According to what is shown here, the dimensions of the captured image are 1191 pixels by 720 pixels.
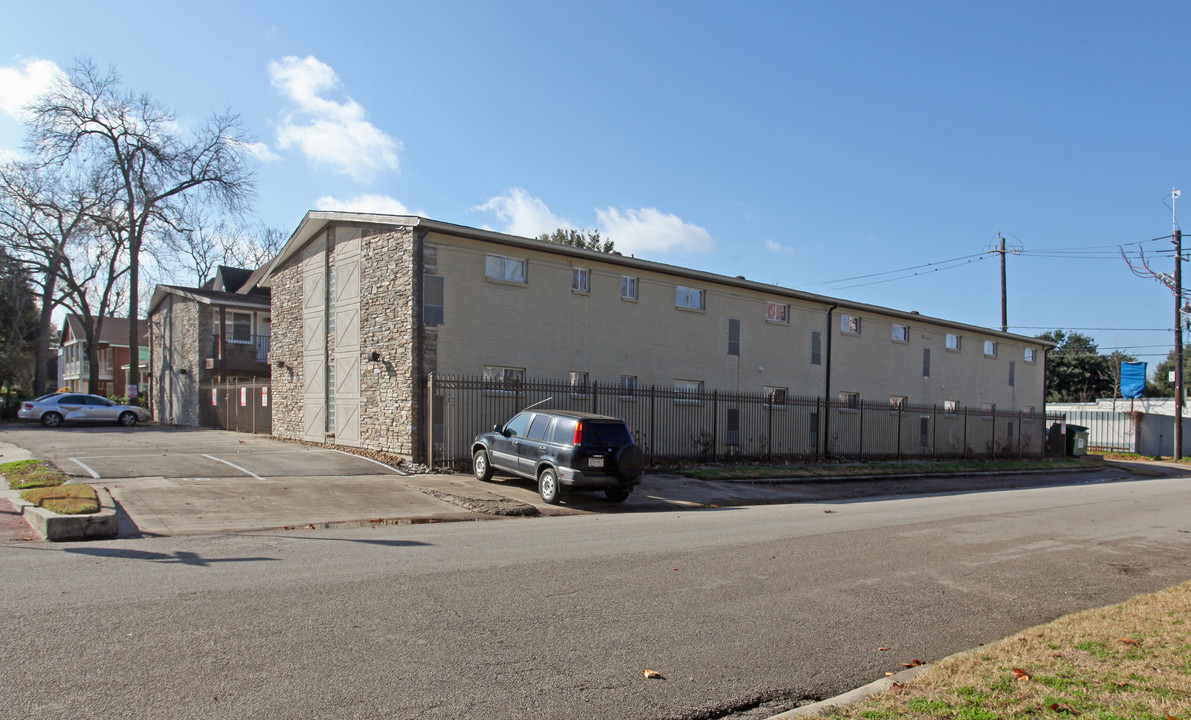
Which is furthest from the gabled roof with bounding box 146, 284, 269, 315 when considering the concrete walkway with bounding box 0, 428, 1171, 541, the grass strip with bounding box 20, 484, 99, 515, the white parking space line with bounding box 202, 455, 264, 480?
the grass strip with bounding box 20, 484, 99, 515

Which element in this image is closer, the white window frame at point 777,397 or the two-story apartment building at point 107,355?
the white window frame at point 777,397

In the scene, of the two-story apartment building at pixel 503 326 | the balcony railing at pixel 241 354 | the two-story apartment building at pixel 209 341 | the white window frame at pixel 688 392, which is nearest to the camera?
the two-story apartment building at pixel 503 326

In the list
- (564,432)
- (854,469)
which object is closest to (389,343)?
(564,432)

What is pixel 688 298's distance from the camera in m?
24.6

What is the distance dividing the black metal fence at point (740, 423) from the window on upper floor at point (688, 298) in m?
2.73

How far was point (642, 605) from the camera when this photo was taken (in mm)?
6285

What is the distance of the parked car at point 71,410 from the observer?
103 ft

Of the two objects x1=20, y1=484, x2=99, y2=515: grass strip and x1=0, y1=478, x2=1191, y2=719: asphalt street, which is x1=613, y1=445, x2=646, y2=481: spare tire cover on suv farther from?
x1=20, y1=484, x2=99, y2=515: grass strip

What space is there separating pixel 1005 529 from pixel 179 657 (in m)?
10.9

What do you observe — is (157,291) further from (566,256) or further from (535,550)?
(535,550)

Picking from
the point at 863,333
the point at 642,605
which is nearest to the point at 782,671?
the point at 642,605

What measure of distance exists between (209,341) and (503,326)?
20.8 m

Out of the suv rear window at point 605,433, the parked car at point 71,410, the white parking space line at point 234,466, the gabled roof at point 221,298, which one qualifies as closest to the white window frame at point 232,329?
the gabled roof at point 221,298

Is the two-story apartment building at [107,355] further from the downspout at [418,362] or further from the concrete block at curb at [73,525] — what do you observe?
the concrete block at curb at [73,525]
